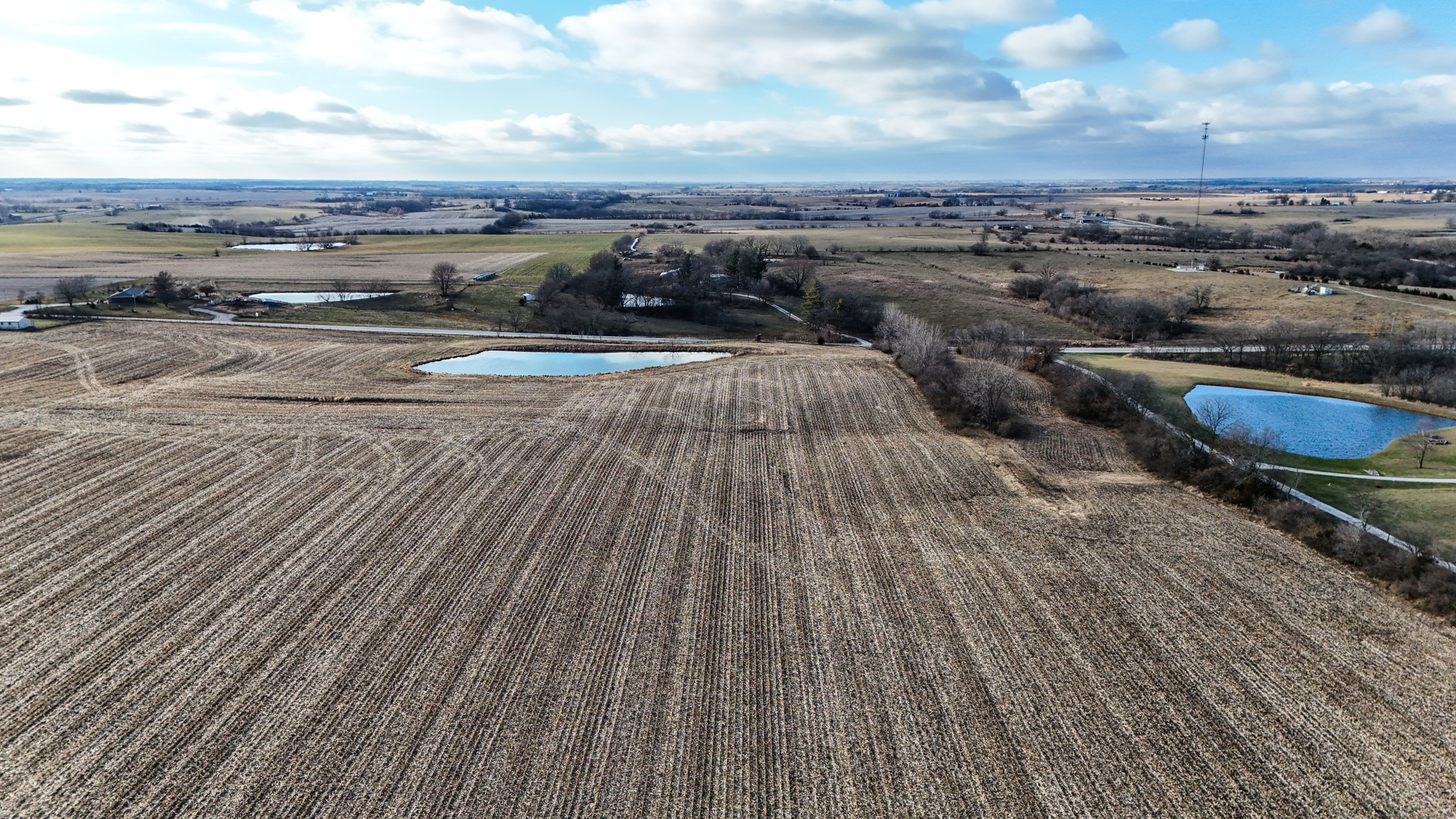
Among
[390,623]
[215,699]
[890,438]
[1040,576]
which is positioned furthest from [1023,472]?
[215,699]

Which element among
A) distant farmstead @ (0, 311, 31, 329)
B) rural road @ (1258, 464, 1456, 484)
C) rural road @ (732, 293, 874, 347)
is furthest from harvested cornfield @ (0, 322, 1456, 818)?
rural road @ (732, 293, 874, 347)

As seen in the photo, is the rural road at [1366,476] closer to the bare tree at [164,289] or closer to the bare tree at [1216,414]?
the bare tree at [1216,414]

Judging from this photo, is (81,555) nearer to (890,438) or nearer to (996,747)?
(996,747)

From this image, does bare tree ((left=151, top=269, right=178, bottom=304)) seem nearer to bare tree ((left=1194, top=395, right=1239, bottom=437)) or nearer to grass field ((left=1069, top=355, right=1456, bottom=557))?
grass field ((left=1069, top=355, right=1456, bottom=557))

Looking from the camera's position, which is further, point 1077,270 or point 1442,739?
point 1077,270

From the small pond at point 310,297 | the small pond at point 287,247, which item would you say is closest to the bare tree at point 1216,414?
the small pond at point 310,297

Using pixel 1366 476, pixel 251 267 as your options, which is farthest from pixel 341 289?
pixel 1366 476
